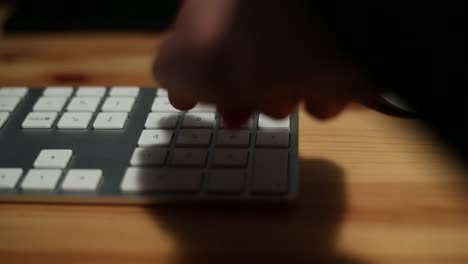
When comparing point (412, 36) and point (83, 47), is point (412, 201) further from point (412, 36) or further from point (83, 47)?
point (83, 47)

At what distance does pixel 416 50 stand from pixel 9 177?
0.85 ft

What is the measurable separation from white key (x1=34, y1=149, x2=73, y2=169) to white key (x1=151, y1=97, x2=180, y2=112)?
0.24 ft

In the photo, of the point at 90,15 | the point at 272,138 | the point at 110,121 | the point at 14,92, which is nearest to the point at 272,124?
the point at 272,138

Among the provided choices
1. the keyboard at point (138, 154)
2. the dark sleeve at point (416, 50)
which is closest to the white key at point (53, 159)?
the keyboard at point (138, 154)

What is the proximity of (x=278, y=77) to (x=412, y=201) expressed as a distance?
0.13 metres

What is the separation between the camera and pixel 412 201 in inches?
11.7

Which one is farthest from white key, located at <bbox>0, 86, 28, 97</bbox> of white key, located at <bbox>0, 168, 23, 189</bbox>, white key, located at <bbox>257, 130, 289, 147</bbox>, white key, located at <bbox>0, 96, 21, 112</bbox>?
white key, located at <bbox>257, 130, 289, 147</bbox>

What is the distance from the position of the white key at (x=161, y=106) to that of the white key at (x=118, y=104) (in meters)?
0.02

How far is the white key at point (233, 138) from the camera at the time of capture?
333 mm

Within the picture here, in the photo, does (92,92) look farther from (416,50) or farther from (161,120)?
(416,50)

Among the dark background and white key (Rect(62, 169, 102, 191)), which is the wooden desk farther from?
the dark background

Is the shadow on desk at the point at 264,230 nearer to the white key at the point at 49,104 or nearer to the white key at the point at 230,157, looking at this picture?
the white key at the point at 230,157

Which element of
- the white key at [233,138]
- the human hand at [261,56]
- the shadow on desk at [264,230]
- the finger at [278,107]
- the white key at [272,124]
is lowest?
the shadow on desk at [264,230]

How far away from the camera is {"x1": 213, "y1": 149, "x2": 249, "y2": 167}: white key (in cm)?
32
